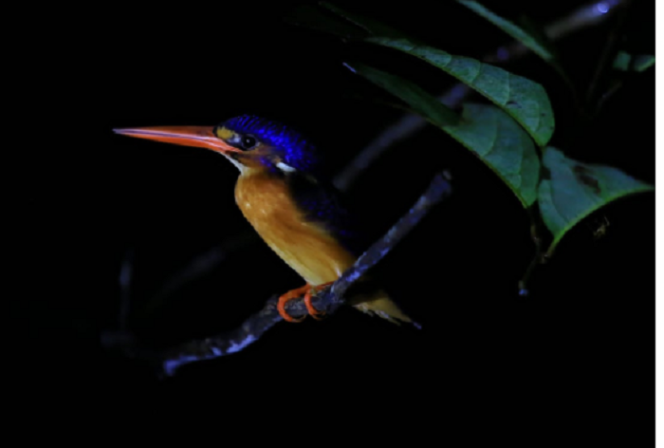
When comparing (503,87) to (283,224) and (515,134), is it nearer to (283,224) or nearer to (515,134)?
(515,134)

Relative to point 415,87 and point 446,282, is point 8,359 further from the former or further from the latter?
point 415,87

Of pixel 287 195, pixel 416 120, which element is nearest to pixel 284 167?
pixel 287 195

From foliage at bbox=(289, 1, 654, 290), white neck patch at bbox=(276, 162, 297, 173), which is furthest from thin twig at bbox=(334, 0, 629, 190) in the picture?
foliage at bbox=(289, 1, 654, 290)

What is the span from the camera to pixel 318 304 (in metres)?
0.76

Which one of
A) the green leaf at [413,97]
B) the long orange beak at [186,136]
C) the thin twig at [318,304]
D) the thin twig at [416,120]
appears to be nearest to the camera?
the thin twig at [318,304]

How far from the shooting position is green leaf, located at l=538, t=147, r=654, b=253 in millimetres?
576

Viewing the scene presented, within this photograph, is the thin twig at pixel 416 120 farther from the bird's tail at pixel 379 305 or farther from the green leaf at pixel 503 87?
the green leaf at pixel 503 87

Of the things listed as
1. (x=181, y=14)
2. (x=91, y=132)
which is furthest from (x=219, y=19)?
(x=91, y=132)

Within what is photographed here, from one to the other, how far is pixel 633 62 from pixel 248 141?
18.5 inches

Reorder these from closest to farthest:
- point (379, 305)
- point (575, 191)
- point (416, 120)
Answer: point (575, 191)
point (379, 305)
point (416, 120)

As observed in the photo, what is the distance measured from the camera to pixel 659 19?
30.2 inches

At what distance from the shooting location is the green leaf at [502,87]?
2.07ft

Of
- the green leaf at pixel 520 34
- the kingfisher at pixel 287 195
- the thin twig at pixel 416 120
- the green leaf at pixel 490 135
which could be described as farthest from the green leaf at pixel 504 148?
the thin twig at pixel 416 120

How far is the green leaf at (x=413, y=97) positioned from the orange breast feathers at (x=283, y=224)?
0.69ft
